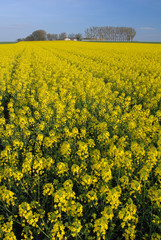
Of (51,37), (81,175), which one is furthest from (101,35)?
(81,175)

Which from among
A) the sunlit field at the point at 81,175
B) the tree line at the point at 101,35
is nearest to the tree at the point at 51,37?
the tree line at the point at 101,35

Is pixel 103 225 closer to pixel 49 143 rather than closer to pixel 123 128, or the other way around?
pixel 49 143

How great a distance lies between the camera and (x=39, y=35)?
118438 mm

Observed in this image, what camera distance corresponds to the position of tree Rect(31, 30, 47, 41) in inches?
4663

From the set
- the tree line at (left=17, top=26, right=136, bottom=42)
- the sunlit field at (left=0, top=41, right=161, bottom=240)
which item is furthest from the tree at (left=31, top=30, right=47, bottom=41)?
the sunlit field at (left=0, top=41, right=161, bottom=240)

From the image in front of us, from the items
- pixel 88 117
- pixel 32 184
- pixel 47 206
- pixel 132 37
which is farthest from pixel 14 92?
pixel 132 37

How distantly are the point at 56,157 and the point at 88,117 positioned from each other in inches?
100

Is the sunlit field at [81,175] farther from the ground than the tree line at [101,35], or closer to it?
closer to it

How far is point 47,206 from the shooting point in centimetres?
377

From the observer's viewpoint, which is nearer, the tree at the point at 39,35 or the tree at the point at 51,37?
the tree at the point at 39,35

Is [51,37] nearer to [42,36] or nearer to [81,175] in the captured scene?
[42,36]

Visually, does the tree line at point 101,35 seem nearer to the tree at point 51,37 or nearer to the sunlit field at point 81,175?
the tree at point 51,37

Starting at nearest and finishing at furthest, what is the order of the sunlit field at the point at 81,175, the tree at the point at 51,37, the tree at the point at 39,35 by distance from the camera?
the sunlit field at the point at 81,175 < the tree at the point at 39,35 < the tree at the point at 51,37

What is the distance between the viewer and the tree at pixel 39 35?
118m
